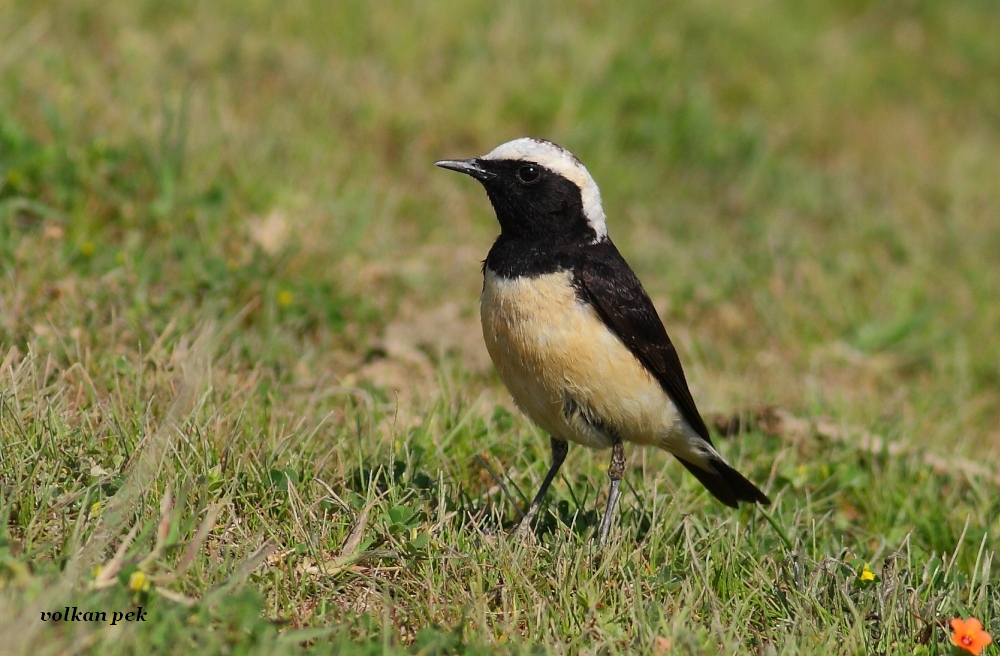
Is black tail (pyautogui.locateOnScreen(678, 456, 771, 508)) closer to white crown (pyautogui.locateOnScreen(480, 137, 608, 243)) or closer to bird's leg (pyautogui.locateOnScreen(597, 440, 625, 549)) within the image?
bird's leg (pyautogui.locateOnScreen(597, 440, 625, 549))

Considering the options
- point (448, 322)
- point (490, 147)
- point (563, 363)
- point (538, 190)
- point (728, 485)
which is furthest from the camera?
point (490, 147)

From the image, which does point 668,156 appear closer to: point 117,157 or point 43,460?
point 117,157

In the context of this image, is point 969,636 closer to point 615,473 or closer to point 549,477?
point 615,473

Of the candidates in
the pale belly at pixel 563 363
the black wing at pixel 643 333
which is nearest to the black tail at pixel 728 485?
the black wing at pixel 643 333

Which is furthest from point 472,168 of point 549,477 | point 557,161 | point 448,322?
point 448,322

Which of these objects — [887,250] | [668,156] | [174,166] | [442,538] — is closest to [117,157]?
[174,166]

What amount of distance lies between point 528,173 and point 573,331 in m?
0.82

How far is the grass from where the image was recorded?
3709 millimetres

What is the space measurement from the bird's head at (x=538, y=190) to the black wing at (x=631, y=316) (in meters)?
0.18

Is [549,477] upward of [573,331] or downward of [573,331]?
downward

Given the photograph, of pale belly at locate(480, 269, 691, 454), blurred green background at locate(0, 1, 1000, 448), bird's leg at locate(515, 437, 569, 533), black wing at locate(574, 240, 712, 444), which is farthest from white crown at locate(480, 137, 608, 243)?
blurred green background at locate(0, 1, 1000, 448)

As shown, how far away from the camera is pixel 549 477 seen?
4.73 meters

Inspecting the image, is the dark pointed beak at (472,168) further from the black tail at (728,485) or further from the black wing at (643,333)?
the black tail at (728,485)

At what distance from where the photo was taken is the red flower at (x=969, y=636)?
3.60 meters
